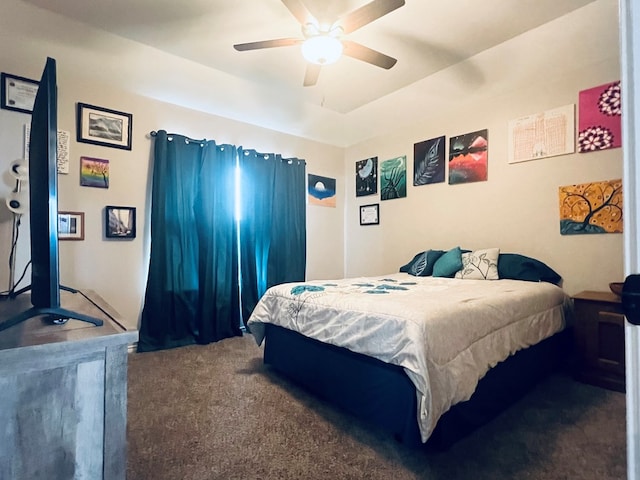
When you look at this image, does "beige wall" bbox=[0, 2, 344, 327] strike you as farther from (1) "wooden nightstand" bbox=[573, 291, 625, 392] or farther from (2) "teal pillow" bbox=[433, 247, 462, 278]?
(1) "wooden nightstand" bbox=[573, 291, 625, 392]

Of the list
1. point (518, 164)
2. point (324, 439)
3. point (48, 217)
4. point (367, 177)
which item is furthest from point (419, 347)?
point (367, 177)

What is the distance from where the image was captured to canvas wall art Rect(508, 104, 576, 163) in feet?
8.84

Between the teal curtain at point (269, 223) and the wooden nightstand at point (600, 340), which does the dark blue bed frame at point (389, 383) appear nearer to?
the wooden nightstand at point (600, 340)

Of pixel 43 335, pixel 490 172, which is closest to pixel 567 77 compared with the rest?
pixel 490 172

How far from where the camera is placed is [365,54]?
230 cm

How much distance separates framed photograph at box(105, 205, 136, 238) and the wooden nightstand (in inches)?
150

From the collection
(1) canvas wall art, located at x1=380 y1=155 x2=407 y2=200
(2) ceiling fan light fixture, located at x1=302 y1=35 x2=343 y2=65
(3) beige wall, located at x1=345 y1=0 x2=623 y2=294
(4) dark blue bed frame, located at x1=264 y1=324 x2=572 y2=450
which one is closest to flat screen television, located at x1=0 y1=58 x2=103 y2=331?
(4) dark blue bed frame, located at x1=264 y1=324 x2=572 y2=450

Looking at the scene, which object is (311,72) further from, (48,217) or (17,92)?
(17,92)

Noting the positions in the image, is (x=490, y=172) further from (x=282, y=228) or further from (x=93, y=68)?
A: (x=93, y=68)

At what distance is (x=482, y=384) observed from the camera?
66.2 inches

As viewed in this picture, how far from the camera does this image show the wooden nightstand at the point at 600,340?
2.12 metres

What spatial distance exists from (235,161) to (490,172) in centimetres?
275

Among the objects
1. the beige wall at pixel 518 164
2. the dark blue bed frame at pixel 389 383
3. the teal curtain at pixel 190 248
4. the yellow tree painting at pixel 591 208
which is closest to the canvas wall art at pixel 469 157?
the beige wall at pixel 518 164

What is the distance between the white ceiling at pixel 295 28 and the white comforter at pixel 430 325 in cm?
192
